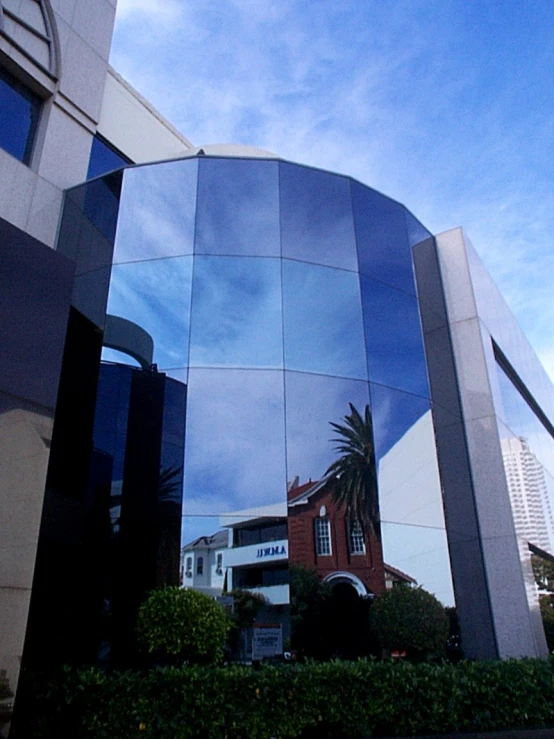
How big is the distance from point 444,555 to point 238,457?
467 centimetres

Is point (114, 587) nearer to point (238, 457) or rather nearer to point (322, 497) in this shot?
point (238, 457)

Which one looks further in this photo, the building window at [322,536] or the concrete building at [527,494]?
the concrete building at [527,494]

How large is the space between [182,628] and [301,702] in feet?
6.44

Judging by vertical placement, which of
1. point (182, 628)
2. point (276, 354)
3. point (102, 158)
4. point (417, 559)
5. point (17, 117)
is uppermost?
point (102, 158)

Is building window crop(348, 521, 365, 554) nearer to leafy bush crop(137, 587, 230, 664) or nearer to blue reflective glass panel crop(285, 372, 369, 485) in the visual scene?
blue reflective glass panel crop(285, 372, 369, 485)

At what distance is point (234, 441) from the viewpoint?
10.8 m

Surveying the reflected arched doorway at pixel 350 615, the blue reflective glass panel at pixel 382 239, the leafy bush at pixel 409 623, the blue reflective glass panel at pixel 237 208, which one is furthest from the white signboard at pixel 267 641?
the blue reflective glass panel at pixel 382 239

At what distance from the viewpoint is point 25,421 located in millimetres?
8148

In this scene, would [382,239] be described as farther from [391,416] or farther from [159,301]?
[159,301]

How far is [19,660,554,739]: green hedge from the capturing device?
25.1 ft

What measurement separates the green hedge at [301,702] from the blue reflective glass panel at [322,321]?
5.45 metres

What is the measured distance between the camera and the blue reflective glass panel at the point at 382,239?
13.4m

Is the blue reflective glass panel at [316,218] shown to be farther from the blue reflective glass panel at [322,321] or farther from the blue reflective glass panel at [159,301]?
the blue reflective glass panel at [159,301]

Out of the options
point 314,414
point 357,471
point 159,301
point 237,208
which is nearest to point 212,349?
A: point 159,301
